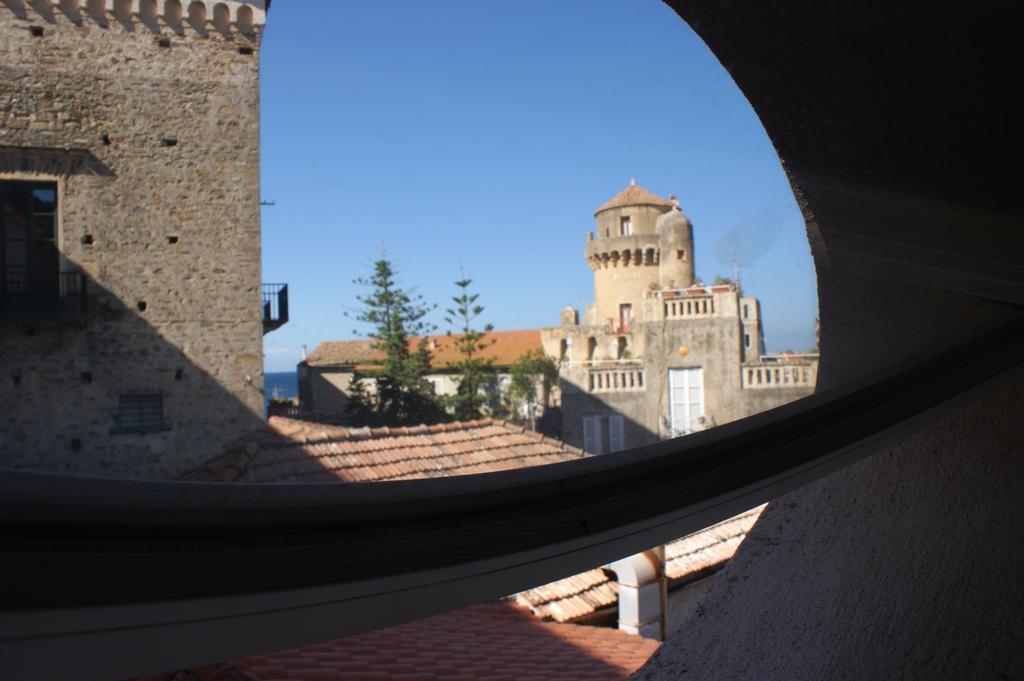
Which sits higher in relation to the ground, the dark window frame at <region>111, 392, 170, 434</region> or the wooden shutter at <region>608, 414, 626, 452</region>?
the dark window frame at <region>111, 392, 170, 434</region>

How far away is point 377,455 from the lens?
518cm

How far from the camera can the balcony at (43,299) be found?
317 inches

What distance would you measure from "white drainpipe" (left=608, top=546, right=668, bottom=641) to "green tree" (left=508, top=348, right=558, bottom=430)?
1702 cm

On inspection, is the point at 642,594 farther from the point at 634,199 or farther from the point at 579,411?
the point at 634,199

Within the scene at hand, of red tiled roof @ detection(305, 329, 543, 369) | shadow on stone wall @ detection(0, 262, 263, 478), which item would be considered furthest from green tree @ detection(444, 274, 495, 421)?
shadow on stone wall @ detection(0, 262, 263, 478)

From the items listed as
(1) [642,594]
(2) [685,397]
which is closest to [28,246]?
(1) [642,594]

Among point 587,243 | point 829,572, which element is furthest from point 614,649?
point 587,243

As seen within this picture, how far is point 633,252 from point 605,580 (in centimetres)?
1808

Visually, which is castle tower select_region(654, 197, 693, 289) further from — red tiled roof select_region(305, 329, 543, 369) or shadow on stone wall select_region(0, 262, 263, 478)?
shadow on stone wall select_region(0, 262, 263, 478)

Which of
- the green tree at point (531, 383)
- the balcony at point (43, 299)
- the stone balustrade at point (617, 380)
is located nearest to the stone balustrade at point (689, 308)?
the stone balustrade at point (617, 380)

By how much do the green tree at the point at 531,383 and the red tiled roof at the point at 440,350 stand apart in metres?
2.03

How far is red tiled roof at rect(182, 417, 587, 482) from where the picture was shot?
485cm

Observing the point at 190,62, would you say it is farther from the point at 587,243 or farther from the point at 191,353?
the point at 587,243

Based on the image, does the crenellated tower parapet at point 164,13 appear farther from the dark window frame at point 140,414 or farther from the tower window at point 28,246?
the dark window frame at point 140,414
